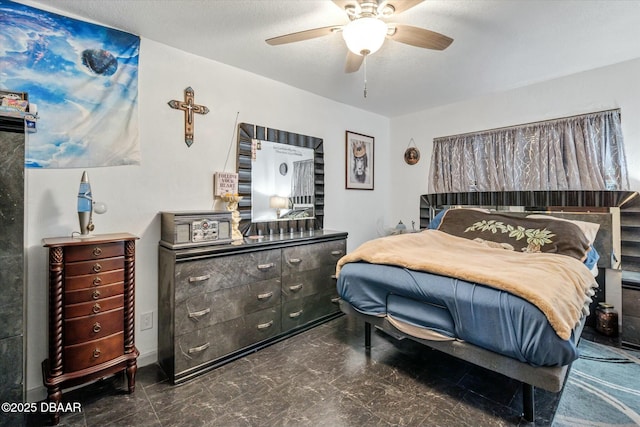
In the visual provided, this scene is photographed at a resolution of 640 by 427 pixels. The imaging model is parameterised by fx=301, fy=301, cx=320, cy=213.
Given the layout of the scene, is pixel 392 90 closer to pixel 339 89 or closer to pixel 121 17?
pixel 339 89

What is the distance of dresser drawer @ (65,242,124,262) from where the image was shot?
5.80ft

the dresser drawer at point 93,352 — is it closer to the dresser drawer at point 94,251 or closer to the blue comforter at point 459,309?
the dresser drawer at point 94,251

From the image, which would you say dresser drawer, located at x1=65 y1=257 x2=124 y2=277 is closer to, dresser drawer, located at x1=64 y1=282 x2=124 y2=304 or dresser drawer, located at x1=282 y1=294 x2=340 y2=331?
dresser drawer, located at x1=64 y1=282 x2=124 y2=304

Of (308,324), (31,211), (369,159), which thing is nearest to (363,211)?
(369,159)

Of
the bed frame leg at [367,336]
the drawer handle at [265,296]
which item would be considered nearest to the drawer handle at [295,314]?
the drawer handle at [265,296]

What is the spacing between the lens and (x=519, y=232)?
9.25 ft

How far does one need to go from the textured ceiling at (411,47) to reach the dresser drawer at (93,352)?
7.02 ft

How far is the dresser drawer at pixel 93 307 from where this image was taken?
177 centimetres

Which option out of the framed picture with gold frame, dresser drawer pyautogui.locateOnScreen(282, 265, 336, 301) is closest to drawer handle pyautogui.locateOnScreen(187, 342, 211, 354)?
dresser drawer pyautogui.locateOnScreen(282, 265, 336, 301)

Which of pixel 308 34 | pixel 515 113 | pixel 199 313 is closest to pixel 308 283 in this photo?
pixel 199 313

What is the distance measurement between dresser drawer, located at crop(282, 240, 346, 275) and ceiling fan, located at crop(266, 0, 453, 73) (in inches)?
67.4

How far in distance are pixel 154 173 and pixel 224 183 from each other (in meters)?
0.57

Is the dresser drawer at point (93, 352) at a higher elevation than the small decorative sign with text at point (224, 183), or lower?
lower

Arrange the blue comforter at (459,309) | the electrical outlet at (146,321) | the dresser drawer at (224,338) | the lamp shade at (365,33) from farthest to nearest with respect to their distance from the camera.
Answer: the electrical outlet at (146,321) < the dresser drawer at (224,338) < the lamp shade at (365,33) < the blue comforter at (459,309)
